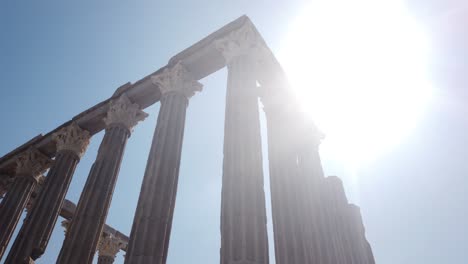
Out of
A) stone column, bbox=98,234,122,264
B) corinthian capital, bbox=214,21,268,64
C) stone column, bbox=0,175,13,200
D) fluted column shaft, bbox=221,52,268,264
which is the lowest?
fluted column shaft, bbox=221,52,268,264

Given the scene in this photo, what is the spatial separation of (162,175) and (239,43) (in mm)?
8589

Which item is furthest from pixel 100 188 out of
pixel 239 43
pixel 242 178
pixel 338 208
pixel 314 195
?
pixel 338 208

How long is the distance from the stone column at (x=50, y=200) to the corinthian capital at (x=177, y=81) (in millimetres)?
9164

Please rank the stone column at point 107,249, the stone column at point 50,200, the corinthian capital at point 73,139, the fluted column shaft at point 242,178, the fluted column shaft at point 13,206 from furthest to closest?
the stone column at point 107,249
the corinthian capital at point 73,139
the fluted column shaft at point 13,206
the stone column at point 50,200
the fluted column shaft at point 242,178

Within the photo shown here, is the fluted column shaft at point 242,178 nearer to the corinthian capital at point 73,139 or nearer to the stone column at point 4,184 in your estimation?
the corinthian capital at point 73,139

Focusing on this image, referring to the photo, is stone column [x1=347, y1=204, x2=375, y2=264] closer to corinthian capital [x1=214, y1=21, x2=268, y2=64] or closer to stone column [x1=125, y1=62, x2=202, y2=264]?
stone column [x1=125, y1=62, x2=202, y2=264]

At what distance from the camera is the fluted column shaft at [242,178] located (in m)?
13.0

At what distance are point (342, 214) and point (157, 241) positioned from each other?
50.5 ft

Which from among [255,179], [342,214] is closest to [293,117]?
[342,214]

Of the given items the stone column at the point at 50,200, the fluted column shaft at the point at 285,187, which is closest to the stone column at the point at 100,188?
the stone column at the point at 50,200

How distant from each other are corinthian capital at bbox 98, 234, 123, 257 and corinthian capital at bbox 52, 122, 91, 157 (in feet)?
35.8

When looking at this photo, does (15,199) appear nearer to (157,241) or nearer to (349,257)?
(157,241)

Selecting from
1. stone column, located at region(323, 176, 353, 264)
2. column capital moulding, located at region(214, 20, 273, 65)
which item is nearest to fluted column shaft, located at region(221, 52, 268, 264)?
column capital moulding, located at region(214, 20, 273, 65)

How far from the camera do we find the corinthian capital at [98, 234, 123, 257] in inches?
1382
